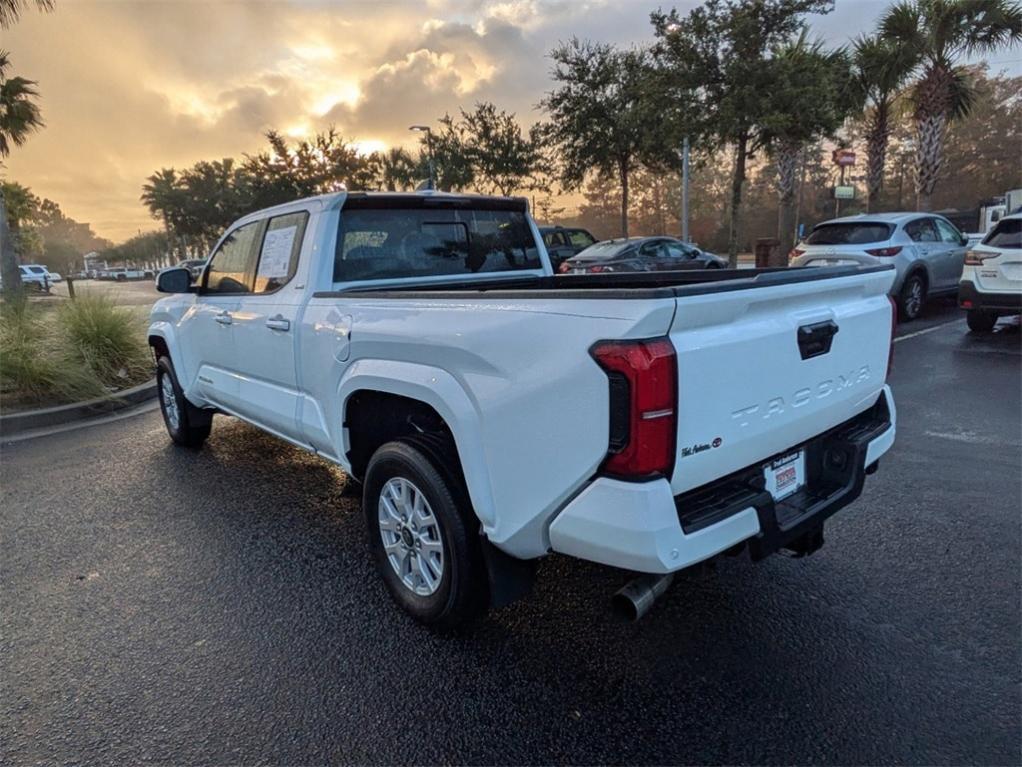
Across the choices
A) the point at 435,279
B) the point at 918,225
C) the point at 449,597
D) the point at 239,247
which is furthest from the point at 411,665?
the point at 918,225

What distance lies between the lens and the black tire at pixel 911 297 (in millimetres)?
10434

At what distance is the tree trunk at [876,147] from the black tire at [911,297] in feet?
38.6

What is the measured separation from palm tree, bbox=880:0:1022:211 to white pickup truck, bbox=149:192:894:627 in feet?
61.3

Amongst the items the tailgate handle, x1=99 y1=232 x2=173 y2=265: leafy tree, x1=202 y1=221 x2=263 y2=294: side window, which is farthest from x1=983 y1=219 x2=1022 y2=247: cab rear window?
x1=99 y1=232 x2=173 y2=265: leafy tree

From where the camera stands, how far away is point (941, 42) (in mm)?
17000

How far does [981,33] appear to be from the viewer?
16359 mm

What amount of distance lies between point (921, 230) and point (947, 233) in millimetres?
1049

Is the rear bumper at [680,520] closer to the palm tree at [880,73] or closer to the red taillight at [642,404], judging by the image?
the red taillight at [642,404]

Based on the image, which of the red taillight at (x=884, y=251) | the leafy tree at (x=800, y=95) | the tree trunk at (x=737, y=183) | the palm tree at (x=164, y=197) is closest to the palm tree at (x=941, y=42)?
the leafy tree at (x=800, y=95)

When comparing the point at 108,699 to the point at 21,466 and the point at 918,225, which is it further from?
the point at 918,225

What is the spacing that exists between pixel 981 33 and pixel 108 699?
2209 cm

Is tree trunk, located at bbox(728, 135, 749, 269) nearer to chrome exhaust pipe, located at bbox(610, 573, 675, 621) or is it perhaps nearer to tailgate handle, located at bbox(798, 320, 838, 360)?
tailgate handle, located at bbox(798, 320, 838, 360)

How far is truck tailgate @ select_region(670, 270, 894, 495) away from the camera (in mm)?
1935

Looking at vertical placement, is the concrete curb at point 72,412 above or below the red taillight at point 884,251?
below
